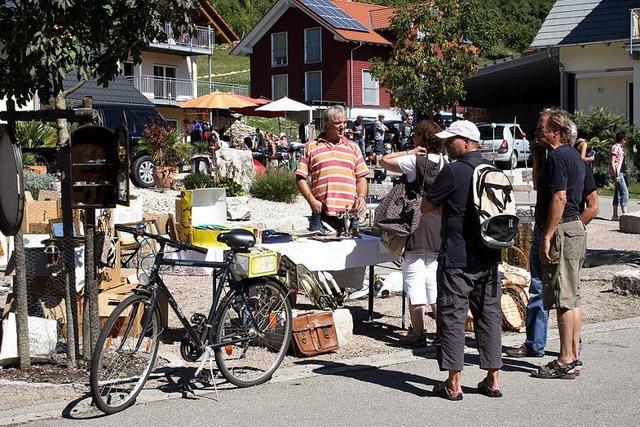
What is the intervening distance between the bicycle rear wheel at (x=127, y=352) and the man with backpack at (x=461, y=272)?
1927mm

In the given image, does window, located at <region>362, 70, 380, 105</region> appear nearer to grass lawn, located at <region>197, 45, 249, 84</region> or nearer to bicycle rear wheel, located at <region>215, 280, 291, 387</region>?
grass lawn, located at <region>197, 45, 249, 84</region>

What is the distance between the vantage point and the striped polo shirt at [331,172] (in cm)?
870

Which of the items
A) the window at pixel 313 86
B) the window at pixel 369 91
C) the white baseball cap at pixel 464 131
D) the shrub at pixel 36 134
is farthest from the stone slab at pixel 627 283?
the window at pixel 313 86

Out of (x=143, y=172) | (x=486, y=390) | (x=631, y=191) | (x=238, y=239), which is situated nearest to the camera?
(x=486, y=390)

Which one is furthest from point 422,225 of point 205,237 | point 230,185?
point 230,185

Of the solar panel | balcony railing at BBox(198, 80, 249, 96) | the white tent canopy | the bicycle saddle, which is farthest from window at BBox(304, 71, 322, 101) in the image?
the bicycle saddle

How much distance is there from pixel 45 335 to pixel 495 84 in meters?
34.4

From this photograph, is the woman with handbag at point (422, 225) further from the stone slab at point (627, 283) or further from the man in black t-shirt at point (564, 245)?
the stone slab at point (627, 283)

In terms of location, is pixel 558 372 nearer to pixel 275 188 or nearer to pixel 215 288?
pixel 215 288

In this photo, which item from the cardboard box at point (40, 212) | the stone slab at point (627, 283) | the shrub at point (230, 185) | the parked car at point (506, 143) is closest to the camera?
the stone slab at point (627, 283)

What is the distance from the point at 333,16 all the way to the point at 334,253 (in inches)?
1862

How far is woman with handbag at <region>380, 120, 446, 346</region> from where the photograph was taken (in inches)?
304

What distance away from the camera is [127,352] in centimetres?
625

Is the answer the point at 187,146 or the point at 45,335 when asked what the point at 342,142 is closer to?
the point at 45,335
